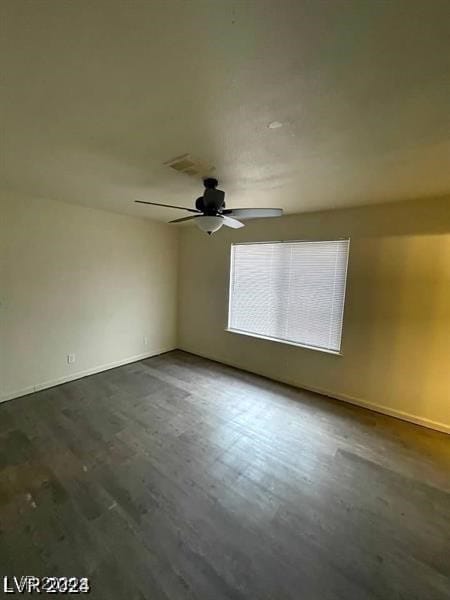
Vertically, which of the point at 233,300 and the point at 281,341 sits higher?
the point at 233,300

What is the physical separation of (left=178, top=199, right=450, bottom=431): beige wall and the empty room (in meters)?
0.02

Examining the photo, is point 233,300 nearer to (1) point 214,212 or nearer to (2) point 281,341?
(2) point 281,341

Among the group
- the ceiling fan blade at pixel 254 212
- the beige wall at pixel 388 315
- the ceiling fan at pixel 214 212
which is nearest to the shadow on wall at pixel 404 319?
the beige wall at pixel 388 315

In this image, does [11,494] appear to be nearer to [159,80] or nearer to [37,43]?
[37,43]

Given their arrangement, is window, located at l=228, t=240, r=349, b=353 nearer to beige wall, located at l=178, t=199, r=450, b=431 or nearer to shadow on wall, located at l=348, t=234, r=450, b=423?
beige wall, located at l=178, t=199, r=450, b=431

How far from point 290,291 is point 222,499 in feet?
8.56

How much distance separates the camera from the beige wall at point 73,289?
304 centimetres

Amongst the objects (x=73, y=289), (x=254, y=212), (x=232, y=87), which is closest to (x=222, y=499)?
(x=254, y=212)

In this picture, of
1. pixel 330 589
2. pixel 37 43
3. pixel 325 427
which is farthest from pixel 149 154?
pixel 325 427

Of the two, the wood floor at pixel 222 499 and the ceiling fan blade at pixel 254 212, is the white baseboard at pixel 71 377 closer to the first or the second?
the wood floor at pixel 222 499

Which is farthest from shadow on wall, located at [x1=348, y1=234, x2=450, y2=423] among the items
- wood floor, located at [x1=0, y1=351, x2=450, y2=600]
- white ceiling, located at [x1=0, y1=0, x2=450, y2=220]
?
white ceiling, located at [x1=0, y1=0, x2=450, y2=220]

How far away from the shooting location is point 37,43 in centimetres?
104

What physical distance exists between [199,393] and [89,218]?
9.38ft

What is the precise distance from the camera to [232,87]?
1.25m
